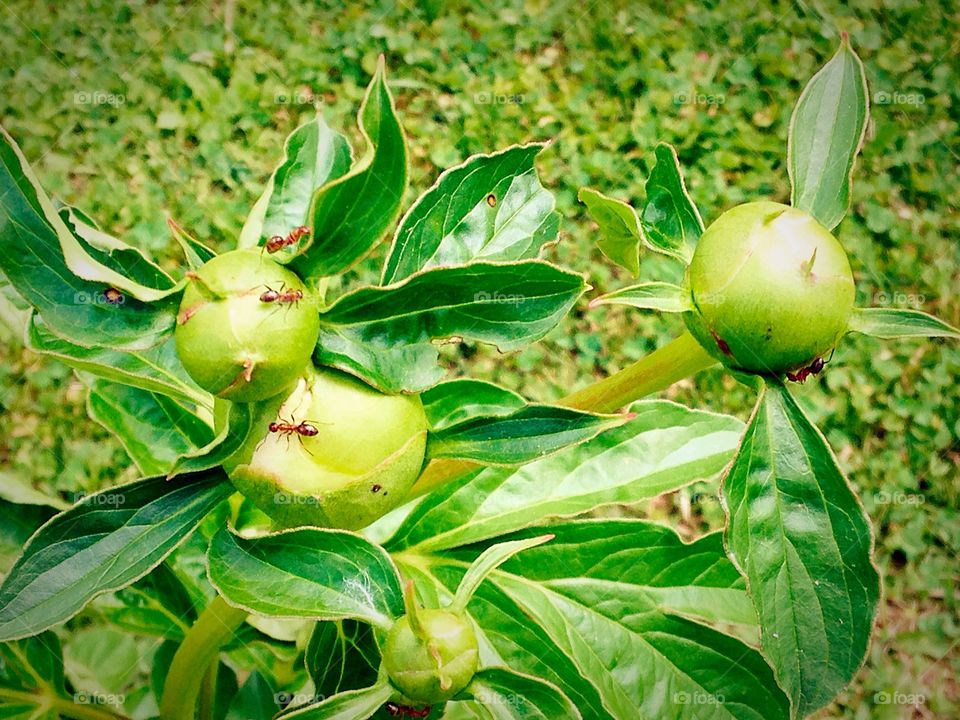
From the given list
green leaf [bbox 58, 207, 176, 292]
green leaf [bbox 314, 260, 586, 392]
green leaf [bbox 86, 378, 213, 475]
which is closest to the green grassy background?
green leaf [bbox 86, 378, 213, 475]

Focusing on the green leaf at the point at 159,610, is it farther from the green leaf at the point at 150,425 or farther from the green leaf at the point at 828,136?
the green leaf at the point at 828,136

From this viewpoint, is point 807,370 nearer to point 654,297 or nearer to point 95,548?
point 654,297

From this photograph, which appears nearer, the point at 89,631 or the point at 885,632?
the point at 89,631

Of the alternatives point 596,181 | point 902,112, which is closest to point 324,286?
point 596,181

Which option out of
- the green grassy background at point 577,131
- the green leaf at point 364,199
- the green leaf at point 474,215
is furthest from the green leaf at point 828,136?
the green grassy background at point 577,131

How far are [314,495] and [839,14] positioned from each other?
7.89 ft

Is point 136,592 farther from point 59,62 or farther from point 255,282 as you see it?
point 59,62

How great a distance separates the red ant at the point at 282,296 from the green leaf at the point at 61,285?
7 centimetres

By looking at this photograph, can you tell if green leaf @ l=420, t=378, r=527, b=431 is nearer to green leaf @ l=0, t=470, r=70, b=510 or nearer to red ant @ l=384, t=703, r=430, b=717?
red ant @ l=384, t=703, r=430, b=717

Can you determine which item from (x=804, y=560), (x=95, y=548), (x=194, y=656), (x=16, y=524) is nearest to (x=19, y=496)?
(x=16, y=524)

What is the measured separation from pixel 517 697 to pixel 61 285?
17.9 inches

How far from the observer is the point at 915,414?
7.49 ft

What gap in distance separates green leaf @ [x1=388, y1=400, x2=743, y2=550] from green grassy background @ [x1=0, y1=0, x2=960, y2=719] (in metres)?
1.10

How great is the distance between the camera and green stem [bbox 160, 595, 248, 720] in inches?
34.9
